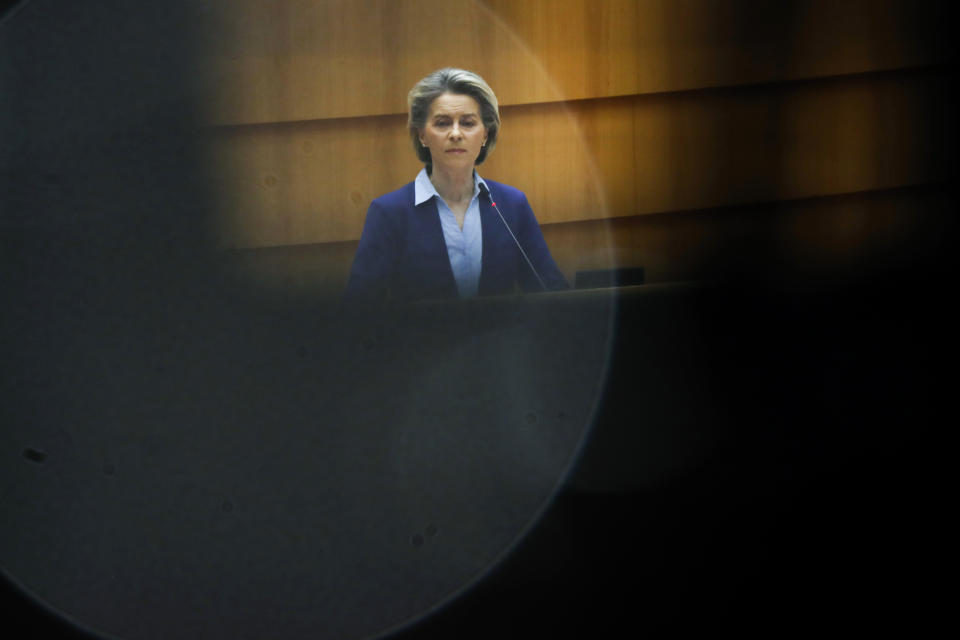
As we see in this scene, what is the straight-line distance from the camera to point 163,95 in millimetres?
1828

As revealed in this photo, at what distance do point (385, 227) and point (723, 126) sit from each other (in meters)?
0.89

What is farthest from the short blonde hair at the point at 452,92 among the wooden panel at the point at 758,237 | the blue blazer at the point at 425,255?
the wooden panel at the point at 758,237

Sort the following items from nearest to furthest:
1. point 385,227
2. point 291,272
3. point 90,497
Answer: point 90,497 → point 385,227 → point 291,272

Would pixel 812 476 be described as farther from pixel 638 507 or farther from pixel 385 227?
pixel 385 227

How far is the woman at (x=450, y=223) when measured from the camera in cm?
175

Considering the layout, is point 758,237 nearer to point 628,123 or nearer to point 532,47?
point 628,123

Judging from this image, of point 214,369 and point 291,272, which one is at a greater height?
point 291,272

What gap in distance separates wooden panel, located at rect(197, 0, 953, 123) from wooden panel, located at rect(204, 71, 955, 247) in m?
0.05

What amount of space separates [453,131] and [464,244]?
0.26 meters

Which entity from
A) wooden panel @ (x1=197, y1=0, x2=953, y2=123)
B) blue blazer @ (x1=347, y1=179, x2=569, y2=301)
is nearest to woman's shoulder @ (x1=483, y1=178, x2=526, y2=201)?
blue blazer @ (x1=347, y1=179, x2=569, y2=301)

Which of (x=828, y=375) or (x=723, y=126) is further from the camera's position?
(x=723, y=126)

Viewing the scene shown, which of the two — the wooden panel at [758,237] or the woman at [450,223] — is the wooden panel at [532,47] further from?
the wooden panel at [758,237]

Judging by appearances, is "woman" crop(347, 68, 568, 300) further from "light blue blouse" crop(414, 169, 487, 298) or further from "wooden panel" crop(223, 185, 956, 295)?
"wooden panel" crop(223, 185, 956, 295)

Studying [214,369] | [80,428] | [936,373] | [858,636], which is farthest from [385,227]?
[858,636]
